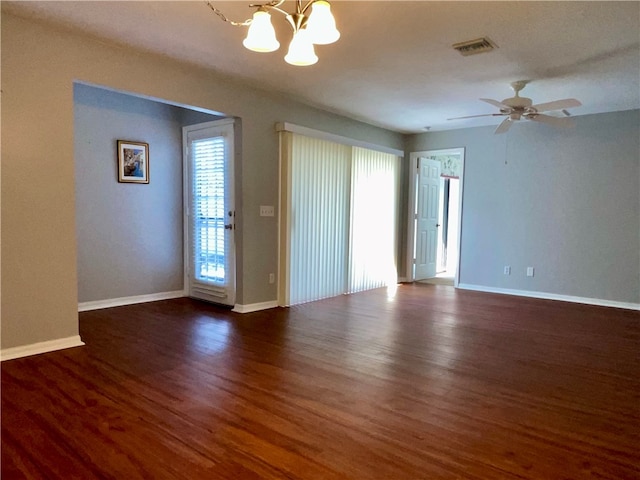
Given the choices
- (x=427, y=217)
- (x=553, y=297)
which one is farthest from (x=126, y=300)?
(x=553, y=297)

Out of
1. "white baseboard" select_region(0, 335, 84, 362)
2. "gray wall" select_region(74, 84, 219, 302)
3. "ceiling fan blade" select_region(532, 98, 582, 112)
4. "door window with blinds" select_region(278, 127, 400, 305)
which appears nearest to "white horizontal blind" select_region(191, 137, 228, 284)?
"gray wall" select_region(74, 84, 219, 302)

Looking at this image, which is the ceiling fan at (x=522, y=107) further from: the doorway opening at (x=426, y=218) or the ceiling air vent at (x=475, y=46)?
the doorway opening at (x=426, y=218)

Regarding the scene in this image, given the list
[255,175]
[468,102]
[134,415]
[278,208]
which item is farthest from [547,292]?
[134,415]

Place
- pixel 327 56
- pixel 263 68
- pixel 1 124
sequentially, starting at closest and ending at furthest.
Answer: pixel 1 124 → pixel 327 56 → pixel 263 68

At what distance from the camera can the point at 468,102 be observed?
196 inches

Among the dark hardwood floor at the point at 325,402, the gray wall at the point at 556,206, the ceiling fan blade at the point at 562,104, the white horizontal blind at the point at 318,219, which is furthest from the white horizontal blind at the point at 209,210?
the gray wall at the point at 556,206

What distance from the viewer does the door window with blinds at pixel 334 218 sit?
5.02m

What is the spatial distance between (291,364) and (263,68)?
2.64 meters

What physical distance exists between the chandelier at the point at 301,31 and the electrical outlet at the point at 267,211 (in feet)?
8.26

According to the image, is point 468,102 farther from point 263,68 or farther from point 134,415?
point 134,415

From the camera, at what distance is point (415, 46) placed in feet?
10.8

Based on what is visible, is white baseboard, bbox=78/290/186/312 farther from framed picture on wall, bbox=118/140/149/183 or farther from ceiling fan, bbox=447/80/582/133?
ceiling fan, bbox=447/80/582/133

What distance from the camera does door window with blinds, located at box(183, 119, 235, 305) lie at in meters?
4.80

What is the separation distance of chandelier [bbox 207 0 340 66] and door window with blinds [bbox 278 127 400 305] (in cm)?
260
